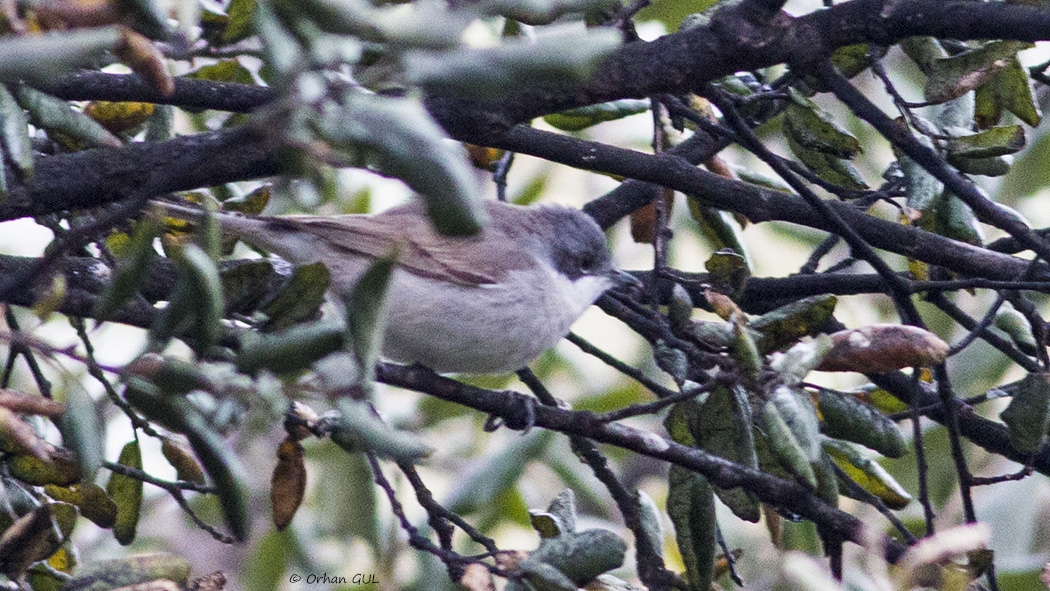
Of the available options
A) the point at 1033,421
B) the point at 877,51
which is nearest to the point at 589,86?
the point at 877,51

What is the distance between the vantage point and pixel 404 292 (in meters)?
3.44

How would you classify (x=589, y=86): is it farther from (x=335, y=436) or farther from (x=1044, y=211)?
(x=1044, y=211)

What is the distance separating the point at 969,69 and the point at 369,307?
1848 mm

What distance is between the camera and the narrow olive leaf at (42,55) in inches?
47.1

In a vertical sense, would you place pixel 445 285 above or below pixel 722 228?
below

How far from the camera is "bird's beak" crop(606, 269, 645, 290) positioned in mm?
3779

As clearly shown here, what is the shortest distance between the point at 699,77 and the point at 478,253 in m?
1.41

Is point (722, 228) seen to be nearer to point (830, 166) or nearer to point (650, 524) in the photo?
point (830, 166)

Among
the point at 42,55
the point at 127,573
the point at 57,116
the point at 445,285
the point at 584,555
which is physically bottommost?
the point at 445,285

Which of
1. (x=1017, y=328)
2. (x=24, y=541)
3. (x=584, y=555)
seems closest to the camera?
(x=24, y=541)

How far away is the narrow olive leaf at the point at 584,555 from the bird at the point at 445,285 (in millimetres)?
1358

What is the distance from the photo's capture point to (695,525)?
2.40m

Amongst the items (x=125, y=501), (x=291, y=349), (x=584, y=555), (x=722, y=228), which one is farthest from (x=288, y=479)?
(x=722, y=228)

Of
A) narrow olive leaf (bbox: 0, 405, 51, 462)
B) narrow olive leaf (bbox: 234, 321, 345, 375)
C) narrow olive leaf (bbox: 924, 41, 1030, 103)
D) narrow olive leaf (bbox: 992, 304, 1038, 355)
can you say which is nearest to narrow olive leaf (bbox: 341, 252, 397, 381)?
narrow olive leaf (bbox: 234, 321, 345, 375)
